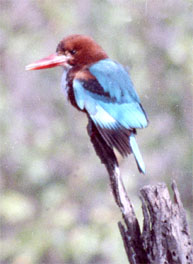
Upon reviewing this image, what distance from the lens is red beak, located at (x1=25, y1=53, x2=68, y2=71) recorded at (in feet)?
5.92

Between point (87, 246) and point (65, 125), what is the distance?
471mm

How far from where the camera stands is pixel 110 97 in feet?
5.93

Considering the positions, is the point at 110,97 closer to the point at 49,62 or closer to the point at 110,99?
the point at 110,99

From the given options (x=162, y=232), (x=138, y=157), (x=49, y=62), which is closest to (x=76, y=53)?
(x=49, y=62)

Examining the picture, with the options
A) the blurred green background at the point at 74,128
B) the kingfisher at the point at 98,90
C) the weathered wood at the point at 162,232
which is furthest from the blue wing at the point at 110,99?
the blurred green background at the point at 74,128

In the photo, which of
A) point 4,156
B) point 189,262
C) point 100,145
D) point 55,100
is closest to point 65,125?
point 55,100

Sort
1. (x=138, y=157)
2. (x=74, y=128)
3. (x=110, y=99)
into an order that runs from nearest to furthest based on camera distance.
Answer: (x=138, y=157) < (x=110, y=99) < (x=74, y=128)

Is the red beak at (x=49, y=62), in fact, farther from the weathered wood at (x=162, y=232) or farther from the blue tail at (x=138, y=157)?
the weathered wood at (x=162, y=232)

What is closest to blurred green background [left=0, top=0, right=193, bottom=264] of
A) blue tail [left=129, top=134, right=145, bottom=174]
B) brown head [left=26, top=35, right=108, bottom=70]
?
brown head [left=26, top=35, right=108, bottom=70]

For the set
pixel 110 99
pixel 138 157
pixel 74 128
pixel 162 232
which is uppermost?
pixel 74 128

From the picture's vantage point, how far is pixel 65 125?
230 centimetres

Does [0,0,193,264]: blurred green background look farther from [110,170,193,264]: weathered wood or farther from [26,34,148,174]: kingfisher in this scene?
[110,170,193,264]: weathered wood

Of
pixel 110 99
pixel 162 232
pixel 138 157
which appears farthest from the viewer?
pixel 110 99

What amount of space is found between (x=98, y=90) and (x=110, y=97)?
0.04 m
